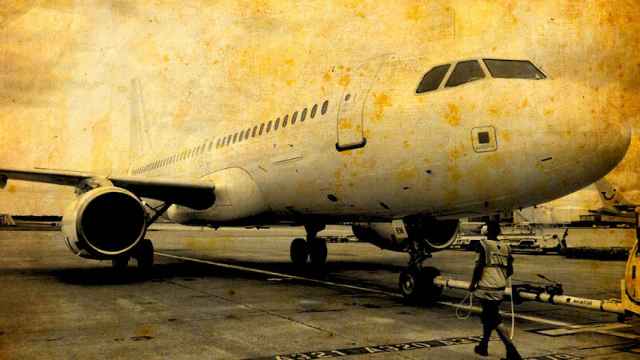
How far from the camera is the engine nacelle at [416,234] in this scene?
26.7ft

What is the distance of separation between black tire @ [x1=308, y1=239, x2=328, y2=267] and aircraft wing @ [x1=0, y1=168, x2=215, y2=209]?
365cm

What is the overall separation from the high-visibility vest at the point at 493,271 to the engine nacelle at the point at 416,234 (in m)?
2.83

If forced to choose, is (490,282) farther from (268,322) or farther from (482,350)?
(268,322)

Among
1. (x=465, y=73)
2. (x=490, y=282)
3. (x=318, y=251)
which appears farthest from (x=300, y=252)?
(x=490, y=282)

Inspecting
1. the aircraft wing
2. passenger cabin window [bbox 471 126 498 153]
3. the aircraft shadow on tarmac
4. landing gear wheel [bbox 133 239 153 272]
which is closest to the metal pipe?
passenger cabin window [bbox 471 126 498 153]

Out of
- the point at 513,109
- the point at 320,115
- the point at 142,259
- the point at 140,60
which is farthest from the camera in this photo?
the point at 142,259

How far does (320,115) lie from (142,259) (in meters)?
7.13

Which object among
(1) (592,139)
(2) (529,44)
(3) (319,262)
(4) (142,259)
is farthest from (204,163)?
(1) (592,139)

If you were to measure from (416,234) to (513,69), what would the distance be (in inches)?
108

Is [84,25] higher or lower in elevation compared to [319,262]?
higher

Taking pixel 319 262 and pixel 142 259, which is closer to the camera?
pixel 142 259

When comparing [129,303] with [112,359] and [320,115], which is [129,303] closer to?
[112,359]

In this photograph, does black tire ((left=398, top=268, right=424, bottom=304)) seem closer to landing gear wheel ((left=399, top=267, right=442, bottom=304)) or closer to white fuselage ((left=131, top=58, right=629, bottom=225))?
landing gear wheel ((left=399, top=267, right=442, bottom=304))

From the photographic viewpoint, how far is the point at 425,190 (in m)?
7.17
